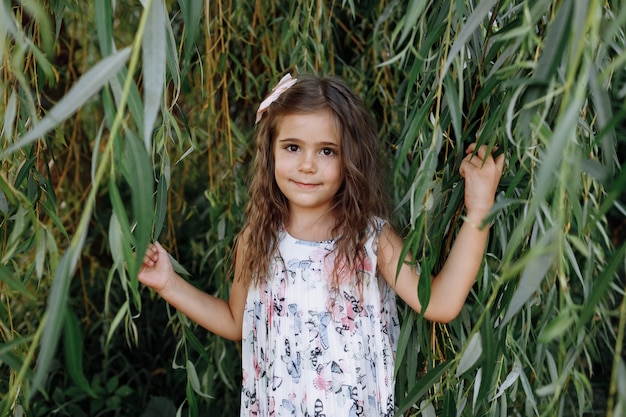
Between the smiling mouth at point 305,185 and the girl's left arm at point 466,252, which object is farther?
the smiling mouth at point 305,185

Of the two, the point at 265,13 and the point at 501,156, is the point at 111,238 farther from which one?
the point at 265,13

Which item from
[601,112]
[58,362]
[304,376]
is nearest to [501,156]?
[601,112]

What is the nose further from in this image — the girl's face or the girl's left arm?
the girl's left arm

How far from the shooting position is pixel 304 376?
1258 millimetres

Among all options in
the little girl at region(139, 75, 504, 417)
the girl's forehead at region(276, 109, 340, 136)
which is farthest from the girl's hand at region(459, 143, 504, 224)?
the girl's forehead at region(276, 109, 340, 136)

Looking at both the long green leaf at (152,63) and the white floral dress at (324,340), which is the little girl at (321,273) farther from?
the long green leaf at (152,63)

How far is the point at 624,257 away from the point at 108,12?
547 mm

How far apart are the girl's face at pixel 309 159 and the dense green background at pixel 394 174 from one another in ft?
0.45

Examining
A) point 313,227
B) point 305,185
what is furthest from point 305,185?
point 313,227

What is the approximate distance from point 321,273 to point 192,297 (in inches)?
9.4

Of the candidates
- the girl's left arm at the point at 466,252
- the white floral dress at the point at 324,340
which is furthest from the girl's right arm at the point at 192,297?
the girl's left arm at the point at 466,252

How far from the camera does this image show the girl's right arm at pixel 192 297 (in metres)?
1.25

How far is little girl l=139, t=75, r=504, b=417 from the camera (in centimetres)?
124

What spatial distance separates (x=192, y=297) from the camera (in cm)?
133
